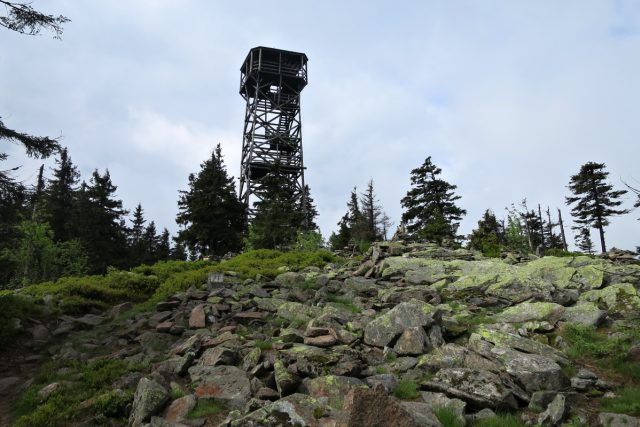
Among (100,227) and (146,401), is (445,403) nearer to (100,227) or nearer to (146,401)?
(146,401)

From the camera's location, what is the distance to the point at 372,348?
941 cm

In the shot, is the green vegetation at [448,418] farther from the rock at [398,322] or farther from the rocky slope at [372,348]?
the rock at [398,322]

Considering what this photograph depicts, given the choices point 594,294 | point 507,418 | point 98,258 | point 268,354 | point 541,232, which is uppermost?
point 541,232

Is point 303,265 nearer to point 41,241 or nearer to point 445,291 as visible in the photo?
point 445,291

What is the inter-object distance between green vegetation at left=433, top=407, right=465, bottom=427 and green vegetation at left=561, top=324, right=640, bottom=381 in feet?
13.7

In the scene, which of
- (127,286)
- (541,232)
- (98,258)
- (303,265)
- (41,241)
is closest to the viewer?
(127,286)

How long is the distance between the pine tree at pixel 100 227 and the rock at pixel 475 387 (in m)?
36.6

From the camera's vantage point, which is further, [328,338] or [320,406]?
[328,338]

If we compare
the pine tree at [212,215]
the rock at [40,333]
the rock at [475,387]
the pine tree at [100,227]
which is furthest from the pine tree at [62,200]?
the rock at [475,387]

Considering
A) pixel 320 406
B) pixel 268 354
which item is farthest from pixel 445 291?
pixel 320 406

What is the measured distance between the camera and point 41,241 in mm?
28344

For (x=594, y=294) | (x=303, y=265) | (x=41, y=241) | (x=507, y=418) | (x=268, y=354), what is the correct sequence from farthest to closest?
(x=41, y=241), (x=303, y=265), (x=594, y=294), (x=268, y=354), (x=507, y=418)

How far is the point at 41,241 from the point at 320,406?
2875 cm

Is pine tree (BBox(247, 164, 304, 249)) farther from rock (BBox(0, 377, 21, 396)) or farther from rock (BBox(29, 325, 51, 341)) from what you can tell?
rock (BBox(0, 377, 21, 396))
